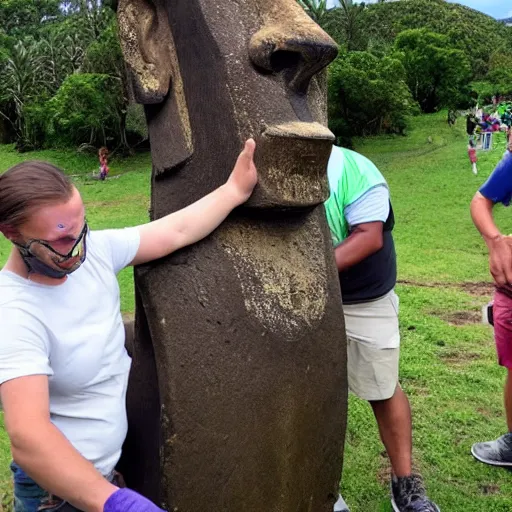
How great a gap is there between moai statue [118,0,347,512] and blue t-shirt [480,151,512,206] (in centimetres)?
125

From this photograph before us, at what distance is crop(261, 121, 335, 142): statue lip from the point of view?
1589mm

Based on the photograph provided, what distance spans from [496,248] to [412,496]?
101 cm

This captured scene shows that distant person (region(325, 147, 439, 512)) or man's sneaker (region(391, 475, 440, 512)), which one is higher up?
distant person (region(325, 147, 439, 512))

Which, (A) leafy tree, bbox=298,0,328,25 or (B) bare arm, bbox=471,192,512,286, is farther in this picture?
(A) leafy tree, bbox=298,0,328,25

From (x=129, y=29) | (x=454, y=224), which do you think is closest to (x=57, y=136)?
(x=454, y=224)

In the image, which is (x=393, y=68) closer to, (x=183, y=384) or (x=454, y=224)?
(x=454, y=224)

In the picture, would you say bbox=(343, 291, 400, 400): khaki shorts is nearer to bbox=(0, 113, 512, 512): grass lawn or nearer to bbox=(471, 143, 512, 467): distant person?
bbox=(471, 143, 512, 467): distant person

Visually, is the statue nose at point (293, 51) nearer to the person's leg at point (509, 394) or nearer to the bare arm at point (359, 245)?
the bare arm at point (359, 245)

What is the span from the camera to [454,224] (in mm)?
9383

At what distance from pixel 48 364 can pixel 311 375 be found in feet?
2.20

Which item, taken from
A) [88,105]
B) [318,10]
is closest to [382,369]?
[88,105]

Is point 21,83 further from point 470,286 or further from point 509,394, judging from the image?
point 509,394

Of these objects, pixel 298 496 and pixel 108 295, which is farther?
pixel 298 496

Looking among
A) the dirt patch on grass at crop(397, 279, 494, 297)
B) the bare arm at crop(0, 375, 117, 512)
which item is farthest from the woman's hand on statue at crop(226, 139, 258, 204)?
the dirt patch on grass at crop(397, 279, 494, 297)
